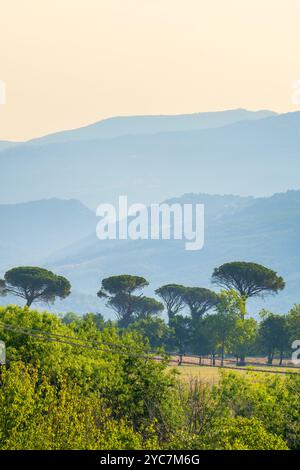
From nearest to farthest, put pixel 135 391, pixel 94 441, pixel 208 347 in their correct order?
pixel 94 441
pixel 135 391
pixel 208 347

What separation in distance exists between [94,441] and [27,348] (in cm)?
2748

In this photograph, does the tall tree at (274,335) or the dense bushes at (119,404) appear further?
the tall tree at (274,335)

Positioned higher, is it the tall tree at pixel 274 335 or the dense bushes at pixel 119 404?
the tall tree at pixel 274 335

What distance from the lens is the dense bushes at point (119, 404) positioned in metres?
56.6

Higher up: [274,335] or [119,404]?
[274,335]

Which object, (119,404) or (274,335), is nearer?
(119,404)

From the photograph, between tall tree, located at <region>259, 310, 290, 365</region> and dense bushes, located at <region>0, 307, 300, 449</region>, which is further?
tall tree, located at <region>259, 310, 290, 365</region>

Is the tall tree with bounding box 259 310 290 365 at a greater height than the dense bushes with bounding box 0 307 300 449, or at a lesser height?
greater

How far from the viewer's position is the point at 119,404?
251 ft

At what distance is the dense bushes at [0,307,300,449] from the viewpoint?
186 feet

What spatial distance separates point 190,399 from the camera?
2844 inches
